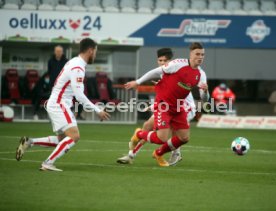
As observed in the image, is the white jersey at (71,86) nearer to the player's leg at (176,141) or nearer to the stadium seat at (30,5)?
the player's leg at (176,141)

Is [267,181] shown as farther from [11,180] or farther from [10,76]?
[10,76]

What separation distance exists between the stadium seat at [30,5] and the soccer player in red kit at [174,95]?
16487 millimetres

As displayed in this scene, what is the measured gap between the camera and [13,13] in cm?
2934

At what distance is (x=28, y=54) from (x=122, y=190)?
20.0 metres

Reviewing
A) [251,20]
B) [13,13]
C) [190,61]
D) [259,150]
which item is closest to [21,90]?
[13,13]

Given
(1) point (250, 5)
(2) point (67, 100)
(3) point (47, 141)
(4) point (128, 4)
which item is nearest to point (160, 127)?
(2) point (67, 100)

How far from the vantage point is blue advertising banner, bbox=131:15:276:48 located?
3097cm

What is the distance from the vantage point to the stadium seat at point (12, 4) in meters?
29.9

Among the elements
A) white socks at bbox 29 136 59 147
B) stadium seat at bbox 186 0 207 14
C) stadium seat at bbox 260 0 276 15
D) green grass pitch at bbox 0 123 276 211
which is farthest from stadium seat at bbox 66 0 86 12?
white socks at bbox 29 136 59 147

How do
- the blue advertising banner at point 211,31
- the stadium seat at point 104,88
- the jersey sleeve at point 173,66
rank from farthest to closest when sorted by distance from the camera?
the blue advertising banner at point 211,31, the stadium seat at point 104,88, the jersey sleeve at point 173,66

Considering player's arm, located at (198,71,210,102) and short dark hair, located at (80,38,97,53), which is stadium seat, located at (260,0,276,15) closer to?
player's arm, located at (198,71,210,102)

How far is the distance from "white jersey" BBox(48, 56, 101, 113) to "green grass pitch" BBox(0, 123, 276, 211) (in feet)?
3.57

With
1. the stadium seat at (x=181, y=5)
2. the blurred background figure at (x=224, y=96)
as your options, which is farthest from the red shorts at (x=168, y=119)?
the stadium seat at (x=181, y=5)

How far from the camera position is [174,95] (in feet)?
46.2
